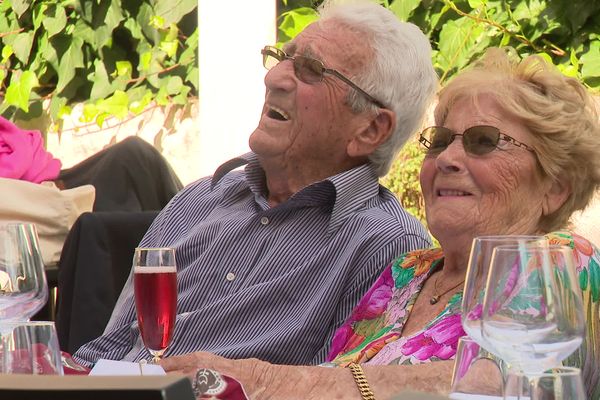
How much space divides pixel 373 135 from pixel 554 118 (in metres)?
0.80

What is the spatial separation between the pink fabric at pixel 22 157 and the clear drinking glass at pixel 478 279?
2983 millimetres

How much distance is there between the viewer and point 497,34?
536 centimetres

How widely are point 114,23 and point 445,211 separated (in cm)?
459

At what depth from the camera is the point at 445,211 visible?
98.8 inches

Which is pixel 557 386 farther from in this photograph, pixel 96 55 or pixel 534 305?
pixel 96 55

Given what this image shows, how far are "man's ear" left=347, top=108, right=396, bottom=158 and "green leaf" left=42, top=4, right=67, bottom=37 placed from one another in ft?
13.7

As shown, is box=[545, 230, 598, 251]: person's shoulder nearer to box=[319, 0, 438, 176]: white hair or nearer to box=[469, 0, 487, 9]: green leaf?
box=[319, 0, 438, 176]: white hair

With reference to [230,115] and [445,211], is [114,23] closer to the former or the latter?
[230,115]

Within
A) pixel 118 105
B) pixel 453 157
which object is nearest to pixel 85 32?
pixel 118 105

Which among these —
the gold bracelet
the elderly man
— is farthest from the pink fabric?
the gold bracelet

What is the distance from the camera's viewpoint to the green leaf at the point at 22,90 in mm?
7004

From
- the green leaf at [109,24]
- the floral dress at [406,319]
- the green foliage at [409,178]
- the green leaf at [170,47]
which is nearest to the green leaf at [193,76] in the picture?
the green leaf at [170,47]

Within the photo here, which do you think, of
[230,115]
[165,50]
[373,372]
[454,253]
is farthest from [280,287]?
[165,50]

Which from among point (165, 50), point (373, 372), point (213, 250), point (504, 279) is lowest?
point (165, 50)
